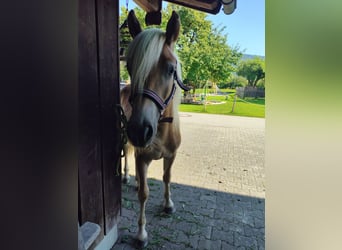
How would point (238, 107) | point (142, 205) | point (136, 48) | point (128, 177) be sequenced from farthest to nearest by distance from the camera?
point (238, 107)
point (128, 177)
point (142, 205)
point (136, 48)

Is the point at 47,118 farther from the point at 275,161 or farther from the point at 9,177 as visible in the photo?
the point at 275,161

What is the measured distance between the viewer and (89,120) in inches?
51.6

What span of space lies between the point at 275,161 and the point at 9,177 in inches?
16.6

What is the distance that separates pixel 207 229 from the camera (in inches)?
75.7

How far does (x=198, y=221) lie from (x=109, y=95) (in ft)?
4.39

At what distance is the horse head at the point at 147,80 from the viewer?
4.13 ft

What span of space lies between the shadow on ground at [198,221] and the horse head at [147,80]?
94cm

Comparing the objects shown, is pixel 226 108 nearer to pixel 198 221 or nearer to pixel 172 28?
pixel 198 221

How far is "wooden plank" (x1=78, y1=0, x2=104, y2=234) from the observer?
1216mm

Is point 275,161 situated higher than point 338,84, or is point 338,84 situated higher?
point 338,84

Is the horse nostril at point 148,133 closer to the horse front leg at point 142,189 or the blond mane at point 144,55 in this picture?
the blond mane at point 144,55

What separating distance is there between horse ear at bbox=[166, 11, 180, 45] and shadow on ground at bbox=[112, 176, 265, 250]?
1453 mm

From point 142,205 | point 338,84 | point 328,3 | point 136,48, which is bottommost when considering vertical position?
point 142,205

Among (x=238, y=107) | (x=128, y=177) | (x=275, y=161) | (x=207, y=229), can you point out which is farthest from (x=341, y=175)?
(x=238, y=107)
